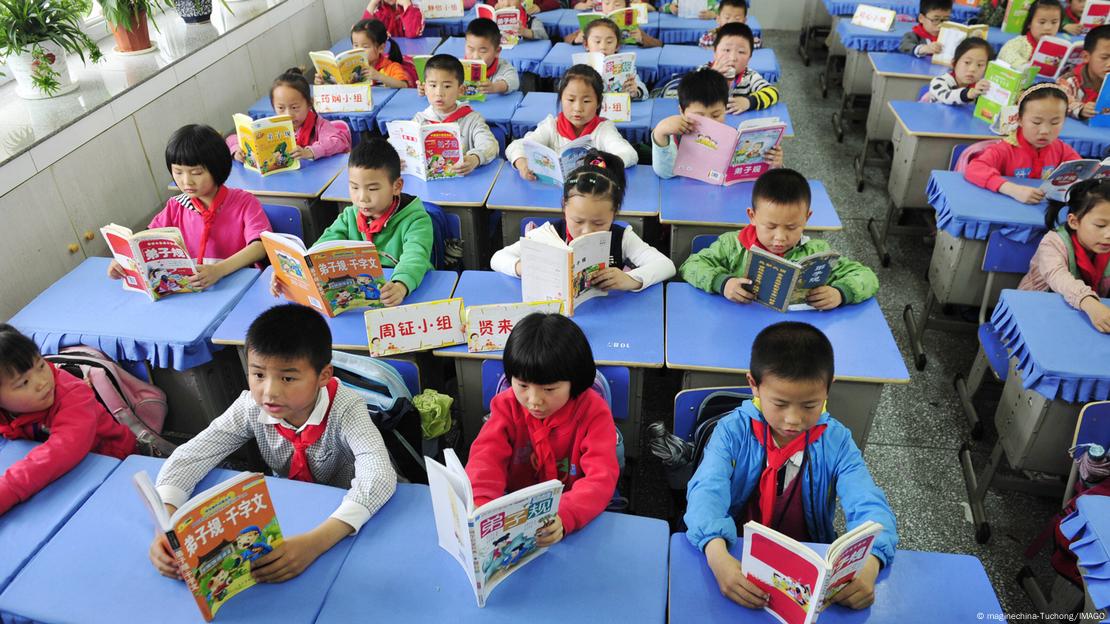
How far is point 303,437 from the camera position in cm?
182

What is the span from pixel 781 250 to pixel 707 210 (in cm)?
57

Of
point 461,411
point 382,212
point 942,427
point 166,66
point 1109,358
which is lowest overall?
point 942,427

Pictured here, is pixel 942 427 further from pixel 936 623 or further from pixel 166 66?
pixel 166 66

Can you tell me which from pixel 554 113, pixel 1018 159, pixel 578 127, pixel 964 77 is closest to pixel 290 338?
pixel 578 127

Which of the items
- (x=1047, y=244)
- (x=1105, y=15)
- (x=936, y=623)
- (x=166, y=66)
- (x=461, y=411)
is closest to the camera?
(x=936, y=623)

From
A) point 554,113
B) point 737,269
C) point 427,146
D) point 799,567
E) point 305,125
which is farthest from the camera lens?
point 554,113

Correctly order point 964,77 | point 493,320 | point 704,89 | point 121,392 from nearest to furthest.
→ point 493,320, point 121,392, point 704,89, point 964,77

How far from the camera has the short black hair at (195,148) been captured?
8.52ft

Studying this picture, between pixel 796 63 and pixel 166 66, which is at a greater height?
pixel 166 66

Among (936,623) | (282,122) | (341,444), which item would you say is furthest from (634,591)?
(282,122)

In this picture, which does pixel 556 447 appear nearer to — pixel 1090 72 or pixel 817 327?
pixel 817 327

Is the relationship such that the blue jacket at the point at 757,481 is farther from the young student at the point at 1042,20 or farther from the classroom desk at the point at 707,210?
the young student at the point at 1042,20

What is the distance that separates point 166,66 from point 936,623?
3868mm

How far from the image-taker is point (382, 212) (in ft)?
8.75
